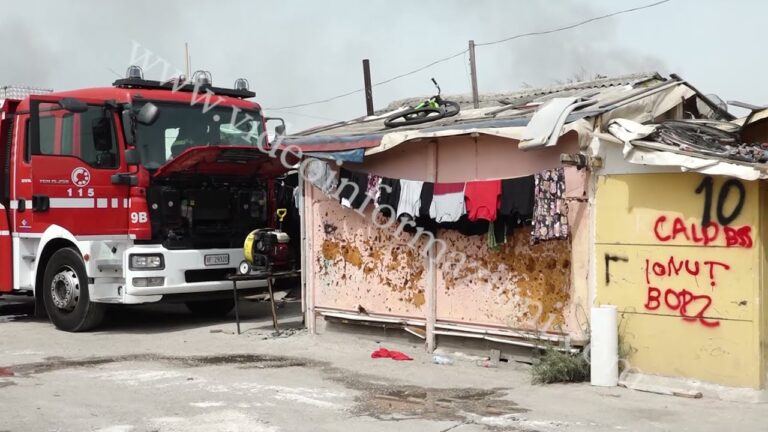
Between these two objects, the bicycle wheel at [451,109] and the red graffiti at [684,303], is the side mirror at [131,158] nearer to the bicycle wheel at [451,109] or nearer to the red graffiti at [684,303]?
the bicycle wheel at [451,109]

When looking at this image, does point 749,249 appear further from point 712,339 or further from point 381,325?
point 381,325

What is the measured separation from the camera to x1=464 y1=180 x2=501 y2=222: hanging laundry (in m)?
8.62

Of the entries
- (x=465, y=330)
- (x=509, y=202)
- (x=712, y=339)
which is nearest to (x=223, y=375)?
(x=465, y=330)

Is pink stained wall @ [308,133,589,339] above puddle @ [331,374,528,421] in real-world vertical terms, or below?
above

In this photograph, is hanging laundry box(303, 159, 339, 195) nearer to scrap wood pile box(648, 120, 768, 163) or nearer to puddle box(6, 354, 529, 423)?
puddle box(6, 354, 529, 423)

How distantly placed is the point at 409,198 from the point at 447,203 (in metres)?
0.55

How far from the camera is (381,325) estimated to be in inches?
396

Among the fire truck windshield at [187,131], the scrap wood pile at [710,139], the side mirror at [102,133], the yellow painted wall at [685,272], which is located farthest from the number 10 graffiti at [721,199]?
the side mirror at [102,133]

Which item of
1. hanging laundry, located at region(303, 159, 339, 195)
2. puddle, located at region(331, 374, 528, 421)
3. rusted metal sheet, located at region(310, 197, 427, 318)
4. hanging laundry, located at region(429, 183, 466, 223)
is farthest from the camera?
hanging laundry, located at region(303, 159, 339, 195)

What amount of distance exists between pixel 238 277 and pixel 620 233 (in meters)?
5.15

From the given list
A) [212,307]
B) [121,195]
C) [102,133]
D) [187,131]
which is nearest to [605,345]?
[187,131]

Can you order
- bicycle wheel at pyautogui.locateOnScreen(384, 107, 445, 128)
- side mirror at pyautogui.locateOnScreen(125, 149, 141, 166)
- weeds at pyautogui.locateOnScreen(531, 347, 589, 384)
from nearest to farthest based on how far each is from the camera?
weeds at pyautogui.locateOnScreen(531, 347, 589, 384) → bicycle wheel at pyautogui.locateOnScreen(384, 107, 445, 128) → side mirror at pyautogui.locateOnScreen(125, 149, 141, 166)

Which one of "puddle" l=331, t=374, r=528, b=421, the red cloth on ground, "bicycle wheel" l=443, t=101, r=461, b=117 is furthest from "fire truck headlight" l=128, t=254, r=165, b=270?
"bicycle wheel" l=443, t=101, r=461, b=117

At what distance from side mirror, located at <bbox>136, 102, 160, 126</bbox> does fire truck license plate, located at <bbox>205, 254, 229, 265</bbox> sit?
1.97m
